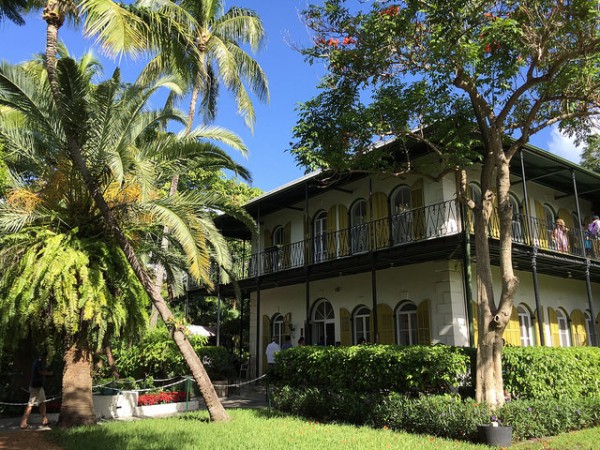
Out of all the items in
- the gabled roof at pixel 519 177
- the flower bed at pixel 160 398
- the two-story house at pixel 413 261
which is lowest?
the flower bed at pixel 160 398

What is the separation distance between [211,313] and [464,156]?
21.4m

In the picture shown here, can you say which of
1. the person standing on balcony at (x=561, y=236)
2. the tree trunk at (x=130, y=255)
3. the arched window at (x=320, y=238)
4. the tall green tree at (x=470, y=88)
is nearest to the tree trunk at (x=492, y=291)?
the tall green tree at (x=470, y=88)

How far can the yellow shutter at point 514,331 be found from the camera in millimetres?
14433

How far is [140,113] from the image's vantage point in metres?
11.0

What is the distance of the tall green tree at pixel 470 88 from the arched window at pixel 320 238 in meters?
6.53

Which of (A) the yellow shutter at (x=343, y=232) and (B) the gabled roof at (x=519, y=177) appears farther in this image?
(A) the yellow shutter at (x=343, y=232)

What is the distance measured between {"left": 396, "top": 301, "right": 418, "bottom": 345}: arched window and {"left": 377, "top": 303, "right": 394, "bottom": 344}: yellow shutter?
18cm

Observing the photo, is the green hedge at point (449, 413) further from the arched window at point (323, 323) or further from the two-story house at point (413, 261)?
the arched window at point (323, 323)

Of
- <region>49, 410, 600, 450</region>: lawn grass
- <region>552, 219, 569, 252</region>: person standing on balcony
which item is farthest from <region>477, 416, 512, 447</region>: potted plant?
<region>552, 219, 569, 252</region>: person standing on balcony

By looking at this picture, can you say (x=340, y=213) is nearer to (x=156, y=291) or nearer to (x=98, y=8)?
(x=156, y=291)

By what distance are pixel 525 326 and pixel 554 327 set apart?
4.73 feet

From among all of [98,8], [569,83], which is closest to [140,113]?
[98,8]

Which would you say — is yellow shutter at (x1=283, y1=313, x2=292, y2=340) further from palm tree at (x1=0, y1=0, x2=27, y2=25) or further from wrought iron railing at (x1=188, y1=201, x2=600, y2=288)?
palm tree at (x1=0, y1=0, x2=27, y2=25)

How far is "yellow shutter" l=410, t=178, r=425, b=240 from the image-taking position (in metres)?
14.1
